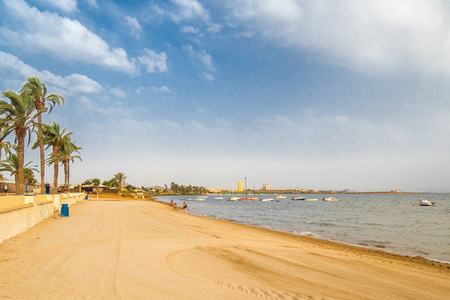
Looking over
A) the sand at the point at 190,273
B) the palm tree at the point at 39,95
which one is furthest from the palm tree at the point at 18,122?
the sand at the point at 190,273

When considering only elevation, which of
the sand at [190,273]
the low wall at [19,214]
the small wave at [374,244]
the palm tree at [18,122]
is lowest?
the small wave at [374,244]

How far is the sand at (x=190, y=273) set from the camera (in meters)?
6.28

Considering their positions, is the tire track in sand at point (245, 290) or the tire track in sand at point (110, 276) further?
the tire track in sand at point (245, 290)

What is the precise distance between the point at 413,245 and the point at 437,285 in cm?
1093

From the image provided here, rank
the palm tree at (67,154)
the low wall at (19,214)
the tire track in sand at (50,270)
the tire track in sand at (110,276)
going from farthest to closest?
the palm tree at (67,154) → the low wall at (19,214) → the tire track in sand at (50,270) → the tire track in sand at (110,276)

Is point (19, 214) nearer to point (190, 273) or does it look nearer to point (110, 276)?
point (110, 276)

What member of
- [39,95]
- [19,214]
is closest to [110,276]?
[19,214]

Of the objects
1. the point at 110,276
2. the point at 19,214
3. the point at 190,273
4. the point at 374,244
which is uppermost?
the point at 19,214

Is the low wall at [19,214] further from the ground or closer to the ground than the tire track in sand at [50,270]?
further from the ground

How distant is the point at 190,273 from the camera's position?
7.83 m

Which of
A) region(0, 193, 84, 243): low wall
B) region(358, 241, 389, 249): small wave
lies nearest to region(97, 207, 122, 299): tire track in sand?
region(0, 193, 84, 243): low wall

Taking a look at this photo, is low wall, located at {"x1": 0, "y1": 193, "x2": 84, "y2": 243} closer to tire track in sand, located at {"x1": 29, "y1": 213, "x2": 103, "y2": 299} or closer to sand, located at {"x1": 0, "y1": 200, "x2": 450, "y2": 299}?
sand, located at {"x1": 0, "y1": 200, "x2": 450, "y2": 299}

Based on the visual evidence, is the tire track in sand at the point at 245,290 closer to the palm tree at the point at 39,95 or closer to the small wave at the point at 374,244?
the small wave at the point at 374,244

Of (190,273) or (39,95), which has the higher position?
(39,95)
